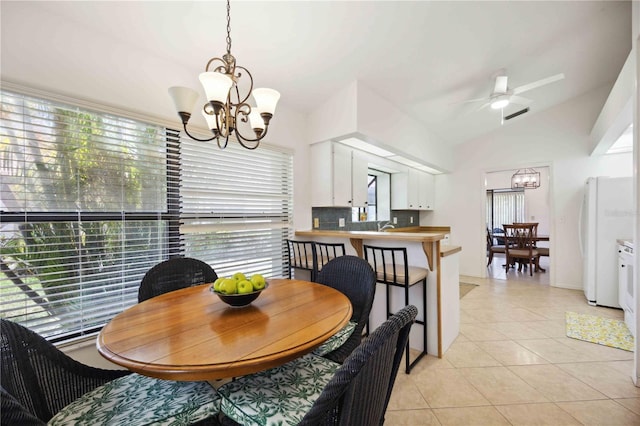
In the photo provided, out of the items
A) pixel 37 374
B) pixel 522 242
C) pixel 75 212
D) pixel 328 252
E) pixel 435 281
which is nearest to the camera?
pixel 37 374

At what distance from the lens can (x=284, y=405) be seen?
100 cm

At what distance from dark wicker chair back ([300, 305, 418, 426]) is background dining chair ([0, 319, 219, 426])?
0.60m

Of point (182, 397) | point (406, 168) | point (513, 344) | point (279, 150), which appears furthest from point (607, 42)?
point (182, 397)

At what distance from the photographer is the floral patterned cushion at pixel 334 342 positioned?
138 centimetres

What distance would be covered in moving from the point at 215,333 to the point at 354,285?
941mm

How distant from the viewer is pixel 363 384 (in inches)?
27.9

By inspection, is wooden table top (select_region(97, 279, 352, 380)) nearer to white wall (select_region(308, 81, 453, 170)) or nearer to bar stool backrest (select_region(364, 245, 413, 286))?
bar stool backrest (select_region(364, 245, 413, 286))

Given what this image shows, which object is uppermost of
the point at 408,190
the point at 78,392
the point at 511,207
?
the point at 408,190

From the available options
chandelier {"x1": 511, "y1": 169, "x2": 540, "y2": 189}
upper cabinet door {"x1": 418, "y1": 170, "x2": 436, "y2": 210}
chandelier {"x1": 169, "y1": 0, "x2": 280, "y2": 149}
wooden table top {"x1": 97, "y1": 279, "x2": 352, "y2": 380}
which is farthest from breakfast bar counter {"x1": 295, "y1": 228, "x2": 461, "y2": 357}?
chandelier {"x1": 511, "y1": 169, "x2": 540, "y2": 189}

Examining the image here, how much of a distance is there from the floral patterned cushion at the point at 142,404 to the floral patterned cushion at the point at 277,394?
0.09 m

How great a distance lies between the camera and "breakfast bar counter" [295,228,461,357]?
7.46 feet

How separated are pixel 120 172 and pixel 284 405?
190 centimetres

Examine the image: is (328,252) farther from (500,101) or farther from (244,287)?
(500,101)

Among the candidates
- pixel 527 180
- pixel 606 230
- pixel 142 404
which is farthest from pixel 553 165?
pixel 142 404
